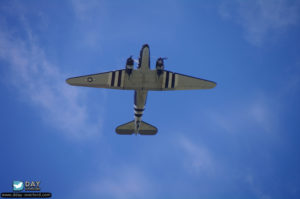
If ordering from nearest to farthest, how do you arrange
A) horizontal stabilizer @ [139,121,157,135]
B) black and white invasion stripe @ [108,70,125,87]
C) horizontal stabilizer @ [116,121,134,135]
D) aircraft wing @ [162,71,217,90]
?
1. black and white invasion stripe @ [108,70,125,87]
2. aircraft wing @ [162,71,217,90]
3. horizontal stabilizer @ [116,121,134,135]
4. horizontal stabilizer @ [139,121,157,135]

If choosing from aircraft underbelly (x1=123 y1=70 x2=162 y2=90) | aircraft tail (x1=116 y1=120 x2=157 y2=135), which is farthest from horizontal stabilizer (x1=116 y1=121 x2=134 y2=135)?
aircraft underbelly (x1=123 y1=70 x2=162 y2=90)

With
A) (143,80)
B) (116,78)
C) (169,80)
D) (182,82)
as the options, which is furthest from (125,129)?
(182,82)

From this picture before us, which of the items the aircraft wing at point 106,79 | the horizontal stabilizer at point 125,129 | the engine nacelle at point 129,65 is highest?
the engine nacelle at point 129,65

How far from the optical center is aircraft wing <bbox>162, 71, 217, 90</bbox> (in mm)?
37281

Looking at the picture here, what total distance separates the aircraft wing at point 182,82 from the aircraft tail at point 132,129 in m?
10.5

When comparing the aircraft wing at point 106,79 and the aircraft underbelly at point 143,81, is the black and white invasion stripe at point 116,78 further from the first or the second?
the aircraft underbelly at point 143,81

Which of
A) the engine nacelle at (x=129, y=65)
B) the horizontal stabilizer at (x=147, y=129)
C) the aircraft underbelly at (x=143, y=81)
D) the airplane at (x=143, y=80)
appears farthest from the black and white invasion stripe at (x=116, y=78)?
the horizontal stabilizer at (x=147, y=129)

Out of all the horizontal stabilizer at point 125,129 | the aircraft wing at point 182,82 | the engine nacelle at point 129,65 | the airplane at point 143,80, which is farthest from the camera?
the horizontal stabilizer at point 125,129

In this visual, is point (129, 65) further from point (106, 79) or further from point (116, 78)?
point (106, 79)

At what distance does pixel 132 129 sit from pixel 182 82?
1190 centimetres

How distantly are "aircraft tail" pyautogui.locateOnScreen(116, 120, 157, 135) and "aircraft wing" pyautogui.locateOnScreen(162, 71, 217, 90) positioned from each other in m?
10.5

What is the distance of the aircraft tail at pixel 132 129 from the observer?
150 feet

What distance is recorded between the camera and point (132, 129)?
45688 millimetres

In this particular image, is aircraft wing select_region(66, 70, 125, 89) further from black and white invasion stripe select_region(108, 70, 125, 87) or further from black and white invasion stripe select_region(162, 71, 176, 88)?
black and white invasion stripe select_region(162, 71, 176, 88)
